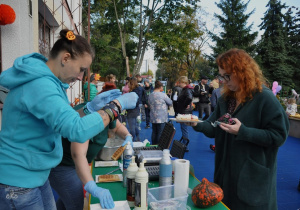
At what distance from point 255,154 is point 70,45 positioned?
155 centimetres

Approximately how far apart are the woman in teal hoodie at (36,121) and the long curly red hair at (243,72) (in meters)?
1.09

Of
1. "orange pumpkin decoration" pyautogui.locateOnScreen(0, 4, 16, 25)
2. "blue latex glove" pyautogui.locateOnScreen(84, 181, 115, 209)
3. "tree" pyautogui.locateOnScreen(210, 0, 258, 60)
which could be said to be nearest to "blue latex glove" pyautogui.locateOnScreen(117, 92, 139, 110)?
"blue latex glove" pyautogui.locateOnScreen(84, 181, 115, 209)

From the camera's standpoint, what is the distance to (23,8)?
3.31 m

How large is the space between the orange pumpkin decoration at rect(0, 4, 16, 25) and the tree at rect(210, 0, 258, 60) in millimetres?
25946

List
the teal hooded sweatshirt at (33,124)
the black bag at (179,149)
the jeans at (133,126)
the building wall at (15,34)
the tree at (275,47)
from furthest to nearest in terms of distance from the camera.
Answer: the tree at (275,47)
the jeans at (133,126)
the building wall at (15,34)
the black bag at (179,149)
the teal hooded sweatshirt at (33,124)

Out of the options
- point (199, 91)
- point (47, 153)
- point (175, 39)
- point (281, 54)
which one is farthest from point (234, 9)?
point (47, 153)

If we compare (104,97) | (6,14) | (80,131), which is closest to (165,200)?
(80,131)

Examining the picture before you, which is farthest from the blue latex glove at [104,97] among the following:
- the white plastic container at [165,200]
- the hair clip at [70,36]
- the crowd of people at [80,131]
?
the white plastic container at [165,200]

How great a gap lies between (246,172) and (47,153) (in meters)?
1.41

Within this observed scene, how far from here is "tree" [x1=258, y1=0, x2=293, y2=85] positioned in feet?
78.4

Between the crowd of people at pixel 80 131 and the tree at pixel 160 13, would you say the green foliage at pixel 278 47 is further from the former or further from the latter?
the crowd of people at pixel 80 131

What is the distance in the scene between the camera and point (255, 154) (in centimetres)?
180

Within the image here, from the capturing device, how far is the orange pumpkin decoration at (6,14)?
297 cm

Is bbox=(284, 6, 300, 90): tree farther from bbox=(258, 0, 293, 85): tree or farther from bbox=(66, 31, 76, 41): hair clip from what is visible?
bbox=(66, 31, 76, 41): hair clip
